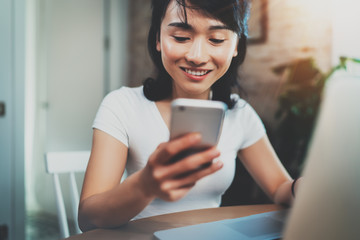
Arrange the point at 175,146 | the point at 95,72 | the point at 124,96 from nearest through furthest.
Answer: the point at 175,146 → the point at 124,96 → the point at 95,72

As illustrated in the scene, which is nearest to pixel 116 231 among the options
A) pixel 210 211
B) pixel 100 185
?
pixel 100 185

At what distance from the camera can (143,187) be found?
0.56 meters

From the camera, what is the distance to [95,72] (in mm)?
3244

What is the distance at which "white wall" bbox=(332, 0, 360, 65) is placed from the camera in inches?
85.3

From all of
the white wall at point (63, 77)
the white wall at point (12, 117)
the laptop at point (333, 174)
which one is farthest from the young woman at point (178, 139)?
the white wall at point (63, 77)

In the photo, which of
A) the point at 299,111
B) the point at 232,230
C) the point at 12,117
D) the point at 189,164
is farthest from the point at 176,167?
the point at 12,117

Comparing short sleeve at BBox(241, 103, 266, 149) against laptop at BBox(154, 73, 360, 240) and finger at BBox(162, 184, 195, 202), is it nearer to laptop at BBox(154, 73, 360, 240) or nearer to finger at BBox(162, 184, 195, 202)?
finger at BBox(162, 184, 195, 202)

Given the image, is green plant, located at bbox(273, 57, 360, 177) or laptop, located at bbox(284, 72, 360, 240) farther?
green plant, located at bbox(273, 57, 360, 177)

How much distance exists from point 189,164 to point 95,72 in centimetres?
297

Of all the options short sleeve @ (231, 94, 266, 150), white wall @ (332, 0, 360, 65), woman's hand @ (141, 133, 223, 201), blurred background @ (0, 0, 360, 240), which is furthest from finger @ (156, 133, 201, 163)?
white wall @ (332, 0, 360, 65)

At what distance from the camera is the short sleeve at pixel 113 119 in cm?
96

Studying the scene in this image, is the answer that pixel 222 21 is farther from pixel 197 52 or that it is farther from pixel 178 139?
pixel 178 139

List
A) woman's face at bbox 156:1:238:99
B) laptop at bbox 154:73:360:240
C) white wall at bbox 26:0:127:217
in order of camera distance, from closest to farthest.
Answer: laptop at bbox 154:73:360:240 → woman's face at bbox 156:1:238:99 → white wall at bbox 26:0:127:217

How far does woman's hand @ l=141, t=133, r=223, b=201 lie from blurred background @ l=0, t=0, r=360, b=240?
1646mm
